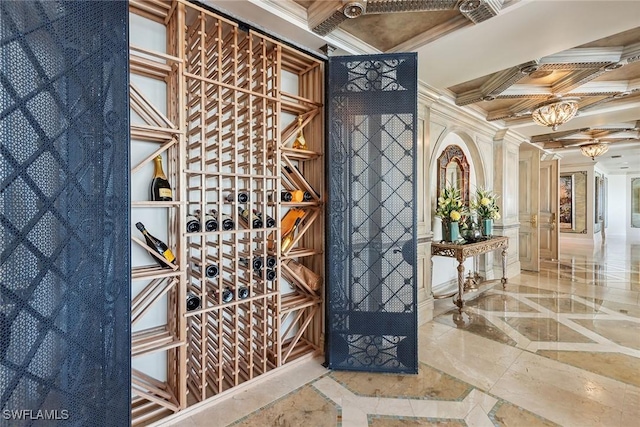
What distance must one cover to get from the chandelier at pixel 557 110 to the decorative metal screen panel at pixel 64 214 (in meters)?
4.49

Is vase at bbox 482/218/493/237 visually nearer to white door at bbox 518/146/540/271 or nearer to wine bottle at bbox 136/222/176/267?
white door at bbox 518/146/540/271

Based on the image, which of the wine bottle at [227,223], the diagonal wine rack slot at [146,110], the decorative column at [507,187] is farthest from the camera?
the decorative column at [507,187]

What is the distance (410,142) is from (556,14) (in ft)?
3.97

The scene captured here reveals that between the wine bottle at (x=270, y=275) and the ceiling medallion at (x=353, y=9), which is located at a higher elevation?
the ceiling medallion at (x=353, y=9)

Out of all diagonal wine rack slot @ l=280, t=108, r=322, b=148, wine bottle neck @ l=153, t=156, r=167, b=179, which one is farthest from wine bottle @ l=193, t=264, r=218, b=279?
diagonal wine rack slot @ l=280, t=108, r=322, b=148

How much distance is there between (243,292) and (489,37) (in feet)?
8.87

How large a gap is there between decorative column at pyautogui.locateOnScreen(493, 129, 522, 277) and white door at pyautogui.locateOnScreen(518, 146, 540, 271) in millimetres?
521

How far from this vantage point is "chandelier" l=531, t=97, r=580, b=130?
12.0ft

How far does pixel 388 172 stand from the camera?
2422 millimetres

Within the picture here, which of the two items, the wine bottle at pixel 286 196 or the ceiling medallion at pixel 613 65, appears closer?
the wine bottle at pixel 286 196

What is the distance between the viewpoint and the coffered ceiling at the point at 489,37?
192 cm

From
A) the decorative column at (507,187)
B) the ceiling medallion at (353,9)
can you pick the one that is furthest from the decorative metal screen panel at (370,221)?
the decorative column at (507,187)

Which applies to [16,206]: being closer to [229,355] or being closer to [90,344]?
[90,344]

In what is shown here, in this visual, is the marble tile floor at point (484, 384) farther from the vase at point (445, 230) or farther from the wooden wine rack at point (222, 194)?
the vase at point (445, 230)
